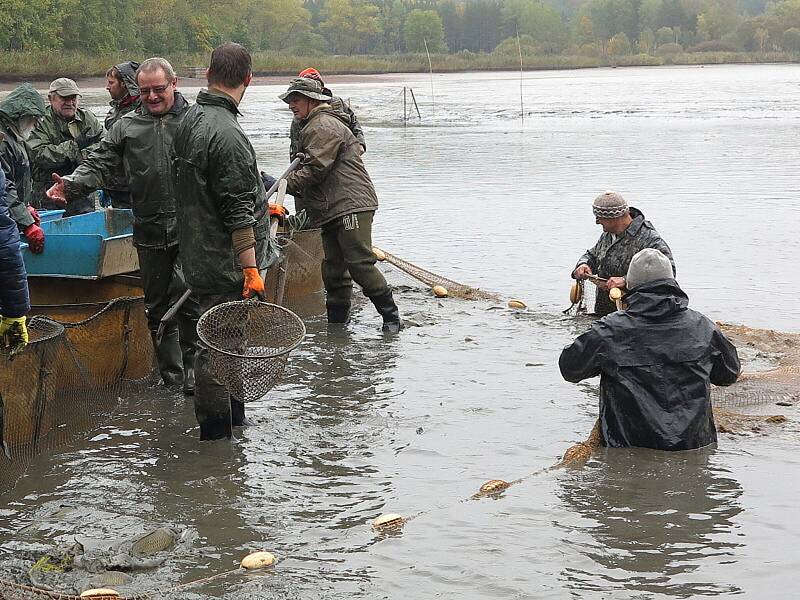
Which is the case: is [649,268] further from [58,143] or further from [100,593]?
[58,143]

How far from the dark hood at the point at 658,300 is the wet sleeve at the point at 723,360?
271mm

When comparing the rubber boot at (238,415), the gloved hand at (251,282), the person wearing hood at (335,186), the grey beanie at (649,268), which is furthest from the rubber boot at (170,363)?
the grey beanie at (649,268)

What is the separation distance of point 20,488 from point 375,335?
380 cm

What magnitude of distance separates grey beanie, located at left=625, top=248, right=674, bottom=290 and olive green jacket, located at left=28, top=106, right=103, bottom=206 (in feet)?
17.6

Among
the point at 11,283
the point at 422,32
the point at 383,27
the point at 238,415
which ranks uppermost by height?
the point at 383,27

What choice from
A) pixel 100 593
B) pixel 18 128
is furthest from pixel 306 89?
pixel 100 593

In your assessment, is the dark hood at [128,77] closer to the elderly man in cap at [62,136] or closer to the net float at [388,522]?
the elderly man in cap at [62,136]

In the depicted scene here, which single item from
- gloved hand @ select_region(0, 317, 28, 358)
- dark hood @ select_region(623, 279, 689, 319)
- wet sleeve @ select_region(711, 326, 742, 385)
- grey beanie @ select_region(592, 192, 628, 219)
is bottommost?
wet sleeve @ select_region(711, 326, 742, 385)

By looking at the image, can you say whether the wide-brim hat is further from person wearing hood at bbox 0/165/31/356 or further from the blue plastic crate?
person wearing hood at bbox 0/165/31/356

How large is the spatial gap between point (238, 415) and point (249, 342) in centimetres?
71

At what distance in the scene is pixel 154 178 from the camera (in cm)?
678

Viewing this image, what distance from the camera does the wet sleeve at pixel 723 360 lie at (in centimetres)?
565

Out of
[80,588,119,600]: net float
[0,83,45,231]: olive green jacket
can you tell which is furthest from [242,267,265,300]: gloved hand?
[0,83,45,231]: olive green jacket

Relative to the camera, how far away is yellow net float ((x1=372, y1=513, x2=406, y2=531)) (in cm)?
514
